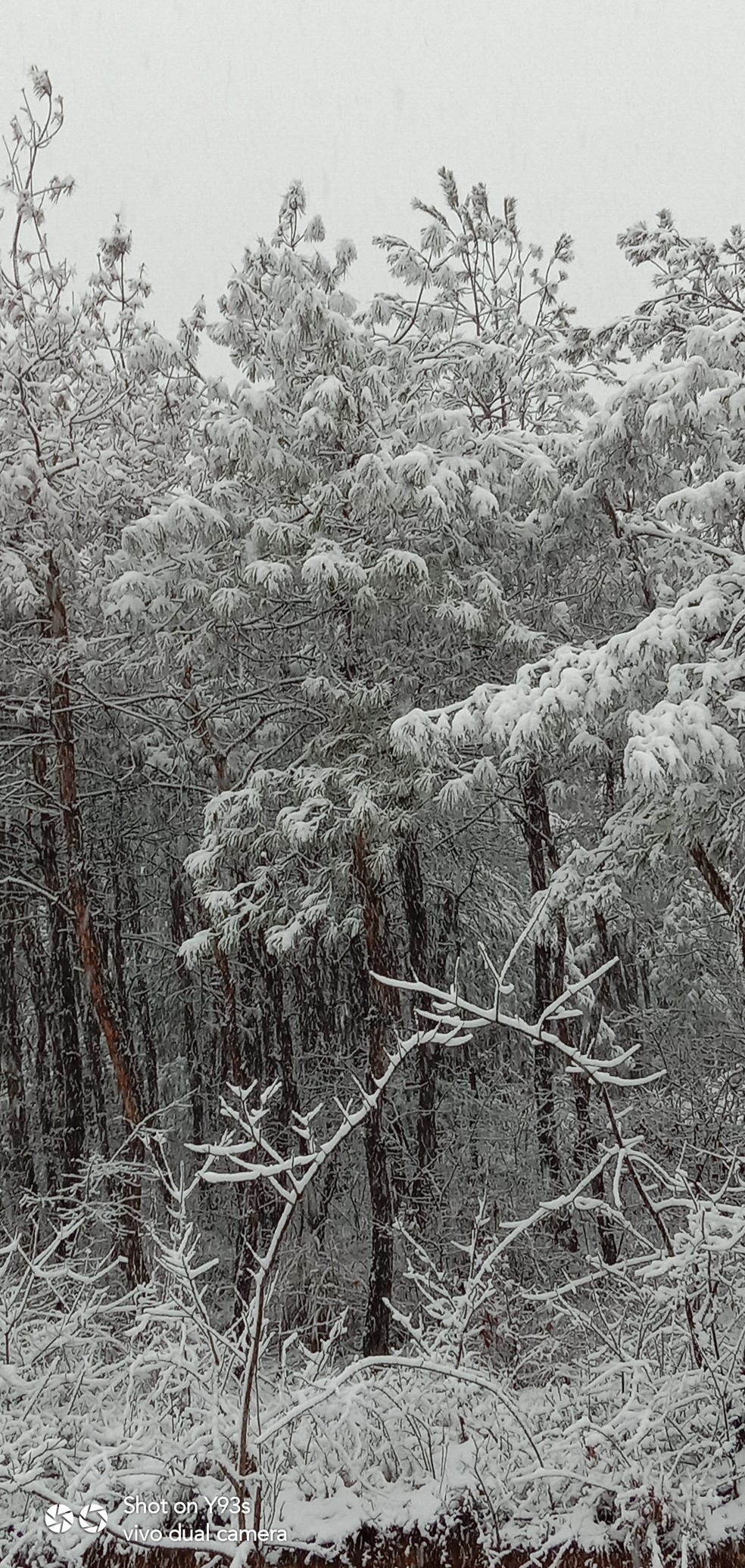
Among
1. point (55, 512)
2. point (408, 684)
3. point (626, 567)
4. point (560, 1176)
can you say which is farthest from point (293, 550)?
point (560, 1176)

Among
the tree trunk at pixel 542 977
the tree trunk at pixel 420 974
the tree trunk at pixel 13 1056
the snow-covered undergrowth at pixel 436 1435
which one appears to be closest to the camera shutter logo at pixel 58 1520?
the snow-covered undergrowth at pixel 436 1435

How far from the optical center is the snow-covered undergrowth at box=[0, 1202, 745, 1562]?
14.6ft

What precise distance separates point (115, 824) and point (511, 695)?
10.3 m

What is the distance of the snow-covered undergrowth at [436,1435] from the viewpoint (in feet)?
14.6

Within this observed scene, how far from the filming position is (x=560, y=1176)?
1041 cm

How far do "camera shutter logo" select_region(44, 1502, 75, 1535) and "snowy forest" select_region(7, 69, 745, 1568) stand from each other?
64mm

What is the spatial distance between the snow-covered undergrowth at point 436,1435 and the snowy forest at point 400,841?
1.4 inches

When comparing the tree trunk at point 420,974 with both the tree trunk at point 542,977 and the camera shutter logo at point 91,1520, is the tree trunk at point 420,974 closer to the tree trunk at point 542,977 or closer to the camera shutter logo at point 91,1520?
the tree trunk at point 542,977

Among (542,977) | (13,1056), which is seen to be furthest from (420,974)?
(13,1056)

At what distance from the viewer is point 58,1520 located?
15.3 ft

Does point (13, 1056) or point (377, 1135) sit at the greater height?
point (13, 1056)

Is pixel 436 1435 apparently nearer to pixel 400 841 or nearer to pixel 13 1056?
pixel 400 841

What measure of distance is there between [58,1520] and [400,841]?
21.7 ft

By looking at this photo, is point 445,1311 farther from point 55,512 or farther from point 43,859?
point 43,859
